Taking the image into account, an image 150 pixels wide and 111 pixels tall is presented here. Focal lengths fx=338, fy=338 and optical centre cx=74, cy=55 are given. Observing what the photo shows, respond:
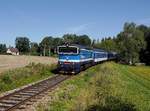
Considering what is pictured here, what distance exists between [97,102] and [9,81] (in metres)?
10.8

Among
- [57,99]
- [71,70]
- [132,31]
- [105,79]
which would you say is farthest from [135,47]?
[57,99]

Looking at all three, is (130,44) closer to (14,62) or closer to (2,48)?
(14,62)

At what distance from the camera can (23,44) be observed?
7185 inches

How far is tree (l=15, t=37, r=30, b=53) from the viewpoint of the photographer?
589 ft

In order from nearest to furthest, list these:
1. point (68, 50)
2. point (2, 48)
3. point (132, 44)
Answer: point (68, 50) < point (132, 44) < point (2, 48)

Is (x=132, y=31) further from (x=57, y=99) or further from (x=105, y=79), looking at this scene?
(x=57, y=99)

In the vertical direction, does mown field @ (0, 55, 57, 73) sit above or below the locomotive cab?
below

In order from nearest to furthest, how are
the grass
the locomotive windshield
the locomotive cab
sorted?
the grass < the locomotive cab < the locomotive windshield

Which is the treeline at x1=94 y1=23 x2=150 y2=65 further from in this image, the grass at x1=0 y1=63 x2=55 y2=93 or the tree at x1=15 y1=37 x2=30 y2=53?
the tree at x1=15 y1=37 x2=30 y2=53

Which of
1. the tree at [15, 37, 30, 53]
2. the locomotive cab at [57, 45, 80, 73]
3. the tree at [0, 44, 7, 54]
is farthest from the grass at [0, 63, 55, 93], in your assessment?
the tree at [15, 37, 30, 53]

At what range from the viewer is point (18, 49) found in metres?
188

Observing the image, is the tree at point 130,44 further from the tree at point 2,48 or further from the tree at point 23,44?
the tree at point 2,48

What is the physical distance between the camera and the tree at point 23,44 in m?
179

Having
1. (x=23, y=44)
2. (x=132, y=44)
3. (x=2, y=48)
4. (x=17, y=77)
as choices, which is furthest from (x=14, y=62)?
(x=23, y=44)
